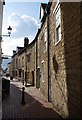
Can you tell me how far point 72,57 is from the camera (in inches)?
274

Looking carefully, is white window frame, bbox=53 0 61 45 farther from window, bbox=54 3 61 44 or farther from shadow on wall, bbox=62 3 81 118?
shadow on wall, bbox=62 3 81 118

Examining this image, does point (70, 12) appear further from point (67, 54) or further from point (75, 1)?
point (67, 54)

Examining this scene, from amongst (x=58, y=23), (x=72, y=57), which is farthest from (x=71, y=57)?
(x=58, y=23)

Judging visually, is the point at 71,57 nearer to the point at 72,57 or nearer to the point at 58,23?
the point at 72,57

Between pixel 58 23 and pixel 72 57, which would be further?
pixel 58 23

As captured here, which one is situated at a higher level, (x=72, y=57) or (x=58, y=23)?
(x=58, y=23)

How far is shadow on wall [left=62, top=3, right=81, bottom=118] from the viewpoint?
626 centimetres

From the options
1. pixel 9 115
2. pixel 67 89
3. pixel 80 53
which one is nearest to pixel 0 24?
pixel 9 115

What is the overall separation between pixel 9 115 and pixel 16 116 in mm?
367

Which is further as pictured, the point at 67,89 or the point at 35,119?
the point at 35,119

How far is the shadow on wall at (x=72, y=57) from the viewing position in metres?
6.26

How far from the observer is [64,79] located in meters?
8.12

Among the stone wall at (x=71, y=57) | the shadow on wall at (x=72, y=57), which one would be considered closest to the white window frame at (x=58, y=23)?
the stone wall at (x=71, y=57)

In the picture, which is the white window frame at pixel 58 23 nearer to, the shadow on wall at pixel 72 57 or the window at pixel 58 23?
the window at pixel 58 23
